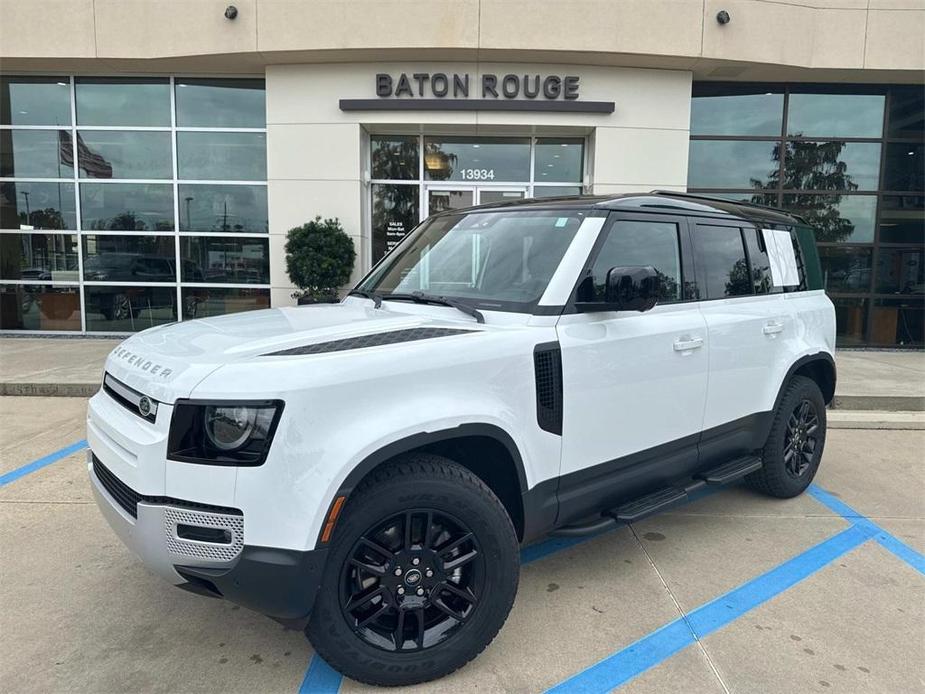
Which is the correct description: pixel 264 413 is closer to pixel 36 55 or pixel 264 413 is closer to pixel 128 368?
pixel 128 368

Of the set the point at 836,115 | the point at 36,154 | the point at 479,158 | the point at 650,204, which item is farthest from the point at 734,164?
the point at 36,154

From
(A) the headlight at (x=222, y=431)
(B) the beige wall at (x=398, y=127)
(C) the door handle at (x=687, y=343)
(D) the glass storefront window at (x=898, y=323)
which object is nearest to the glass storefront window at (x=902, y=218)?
(D) the glass storefront window at (x=898, y=323)

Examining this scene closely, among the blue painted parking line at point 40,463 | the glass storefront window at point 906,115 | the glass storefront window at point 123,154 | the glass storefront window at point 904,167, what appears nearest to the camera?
the blue painted parking line at point 40,463

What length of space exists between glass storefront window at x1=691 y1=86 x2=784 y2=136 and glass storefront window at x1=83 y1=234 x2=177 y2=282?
10.2 m

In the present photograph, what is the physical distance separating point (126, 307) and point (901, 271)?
48.2 ft

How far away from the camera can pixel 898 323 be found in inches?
471

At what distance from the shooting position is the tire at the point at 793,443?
4324 millimetres

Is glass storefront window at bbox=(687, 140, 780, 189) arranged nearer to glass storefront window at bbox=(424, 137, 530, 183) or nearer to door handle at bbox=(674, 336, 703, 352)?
glass storefront window at bbox=(424, 137, 530, 183)

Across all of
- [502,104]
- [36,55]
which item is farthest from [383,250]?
[36,55]

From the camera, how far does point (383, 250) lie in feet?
39.0

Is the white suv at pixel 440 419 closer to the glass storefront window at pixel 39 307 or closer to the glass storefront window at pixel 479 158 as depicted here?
the glass storefront window at pixel 479 158

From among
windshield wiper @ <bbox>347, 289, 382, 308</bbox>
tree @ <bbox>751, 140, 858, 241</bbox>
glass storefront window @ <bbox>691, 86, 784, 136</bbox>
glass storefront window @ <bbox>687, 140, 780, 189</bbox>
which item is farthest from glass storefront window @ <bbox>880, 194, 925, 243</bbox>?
windshield wiper @ <bbox>347, 289, 382, 308</bbox>

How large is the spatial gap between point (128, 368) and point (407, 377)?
1181 millimetres

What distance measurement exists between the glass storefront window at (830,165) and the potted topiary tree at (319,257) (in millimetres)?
8233
